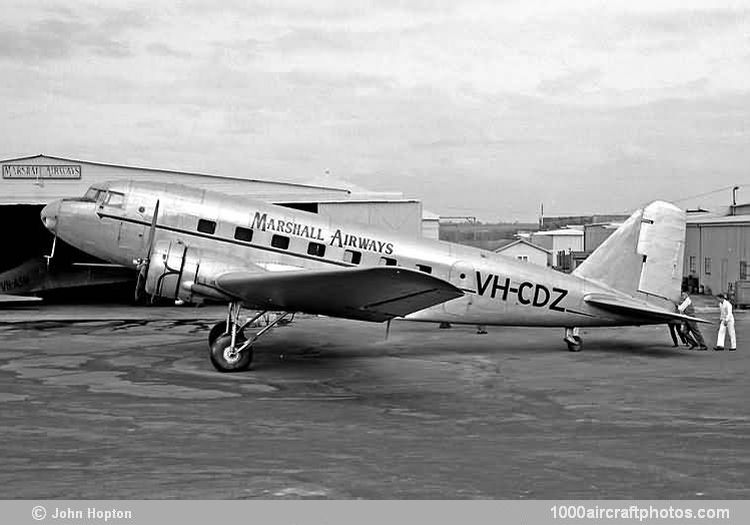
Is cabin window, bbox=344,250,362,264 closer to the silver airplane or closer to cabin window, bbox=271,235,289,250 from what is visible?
the silver airplane

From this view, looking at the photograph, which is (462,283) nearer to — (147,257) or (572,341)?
(572,341)

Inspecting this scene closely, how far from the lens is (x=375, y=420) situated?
41.7 feet

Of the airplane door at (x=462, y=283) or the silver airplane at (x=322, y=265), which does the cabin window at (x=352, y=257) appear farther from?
the airplane door at (x=462, y=283)

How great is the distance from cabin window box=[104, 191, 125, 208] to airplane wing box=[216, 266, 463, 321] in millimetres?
3175

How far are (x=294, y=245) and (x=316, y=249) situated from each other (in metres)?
0.49

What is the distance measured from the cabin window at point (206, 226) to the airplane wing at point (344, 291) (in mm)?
1488

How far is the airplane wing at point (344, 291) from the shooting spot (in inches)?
545

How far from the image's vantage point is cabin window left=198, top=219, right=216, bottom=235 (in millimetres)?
17688

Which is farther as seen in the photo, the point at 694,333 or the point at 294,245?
the point at 694,333

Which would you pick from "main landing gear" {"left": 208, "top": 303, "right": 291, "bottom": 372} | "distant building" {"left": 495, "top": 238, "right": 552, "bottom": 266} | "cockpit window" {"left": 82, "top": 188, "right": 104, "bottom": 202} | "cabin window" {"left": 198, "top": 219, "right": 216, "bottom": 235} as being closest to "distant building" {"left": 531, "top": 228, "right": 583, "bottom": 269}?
"distant building" {"left": 495, "top": 238, "right": 552, "bottom": 266}

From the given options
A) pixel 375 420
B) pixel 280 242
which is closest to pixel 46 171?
pixel 280 242

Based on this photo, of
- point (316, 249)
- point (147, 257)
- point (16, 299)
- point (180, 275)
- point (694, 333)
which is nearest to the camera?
point (180, 275)
